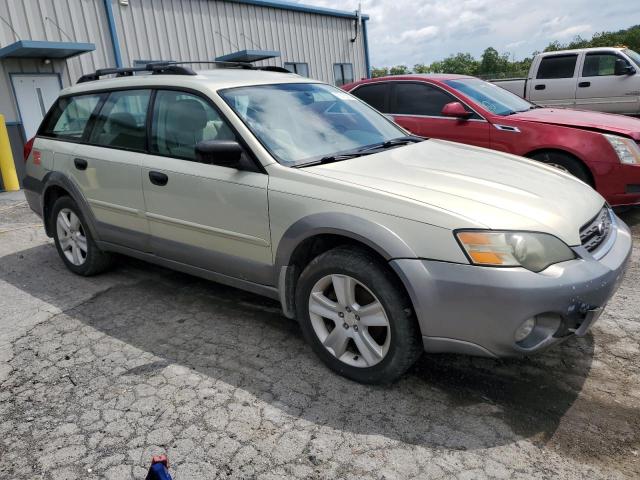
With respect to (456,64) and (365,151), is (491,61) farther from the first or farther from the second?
(365,151)

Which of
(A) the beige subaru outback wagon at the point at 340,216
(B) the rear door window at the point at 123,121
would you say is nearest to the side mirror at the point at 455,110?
(A) the beige subaru outback wagon at the point at 340,216

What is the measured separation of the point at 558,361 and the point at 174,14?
12.8 m

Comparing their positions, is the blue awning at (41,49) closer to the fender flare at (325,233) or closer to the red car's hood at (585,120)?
the red car's hood at (585,120)

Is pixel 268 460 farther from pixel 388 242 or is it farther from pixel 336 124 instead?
pixel 336 124

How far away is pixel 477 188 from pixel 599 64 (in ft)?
33.3

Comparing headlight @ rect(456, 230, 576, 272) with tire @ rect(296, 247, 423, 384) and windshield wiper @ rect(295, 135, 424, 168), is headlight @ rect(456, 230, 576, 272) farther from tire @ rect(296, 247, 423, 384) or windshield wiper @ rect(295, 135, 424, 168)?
windshield wiper @ rect(295, 135, 424, 168)

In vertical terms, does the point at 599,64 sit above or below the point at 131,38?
below

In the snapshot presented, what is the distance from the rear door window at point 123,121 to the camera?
153 inches

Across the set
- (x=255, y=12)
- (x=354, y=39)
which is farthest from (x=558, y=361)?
(x=354, y=39)

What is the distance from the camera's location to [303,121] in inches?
136

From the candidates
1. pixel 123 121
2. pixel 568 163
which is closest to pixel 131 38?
pixel 123 121

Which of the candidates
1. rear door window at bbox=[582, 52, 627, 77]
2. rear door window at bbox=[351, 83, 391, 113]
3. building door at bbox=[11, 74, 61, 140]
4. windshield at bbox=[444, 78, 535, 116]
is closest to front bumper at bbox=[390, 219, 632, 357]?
windshield at bbox=[444, 78, 535, 116]

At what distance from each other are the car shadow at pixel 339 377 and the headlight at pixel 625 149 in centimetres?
279

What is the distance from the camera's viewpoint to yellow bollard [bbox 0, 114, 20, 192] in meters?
9.56
